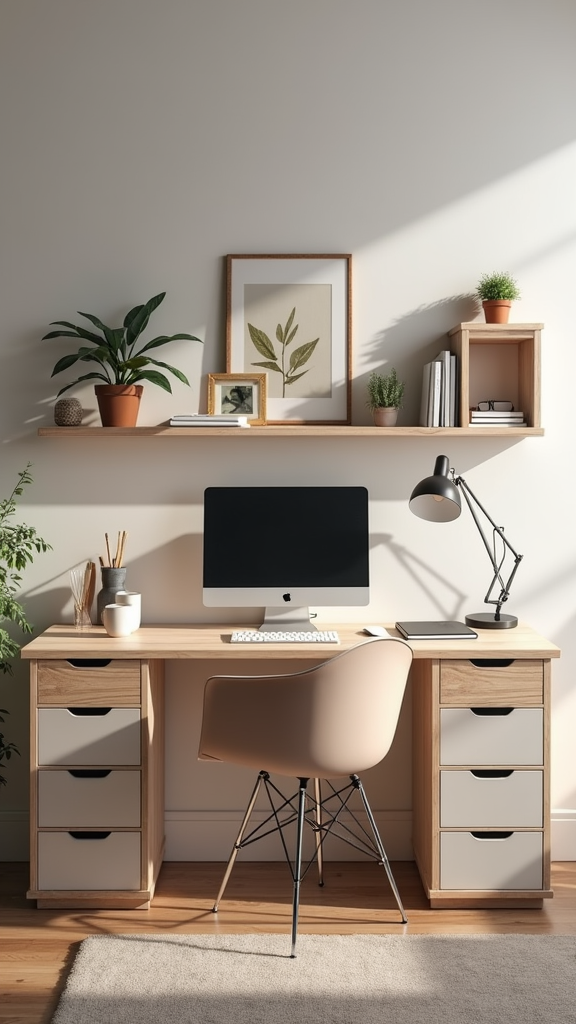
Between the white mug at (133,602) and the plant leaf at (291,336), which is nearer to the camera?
the white mug at (133,602)

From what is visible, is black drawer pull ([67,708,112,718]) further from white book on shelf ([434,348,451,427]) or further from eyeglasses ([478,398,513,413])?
eyeglasses ([478,398,513,413])

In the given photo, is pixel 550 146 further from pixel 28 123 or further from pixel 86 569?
pixel 86 569

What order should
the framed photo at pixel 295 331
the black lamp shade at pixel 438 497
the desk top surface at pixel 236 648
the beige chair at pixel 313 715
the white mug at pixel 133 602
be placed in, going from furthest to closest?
1. the framed photo at pixel 295 331
2. the white mug at pixel 133 602
3. the black lamp shade at pixel 438 497
4. the desk top surface at pixel 236 648
5. the beige chair at pixel 313 715

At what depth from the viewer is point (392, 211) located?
3141 mm

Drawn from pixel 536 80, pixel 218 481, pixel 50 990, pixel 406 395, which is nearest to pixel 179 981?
pixel 50 990

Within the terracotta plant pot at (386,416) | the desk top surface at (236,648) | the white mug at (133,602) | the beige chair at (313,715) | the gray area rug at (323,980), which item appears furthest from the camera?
the terracotta plant pot at (386,416)

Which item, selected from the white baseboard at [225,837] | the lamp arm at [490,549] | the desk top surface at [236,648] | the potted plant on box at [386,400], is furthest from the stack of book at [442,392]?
the white baseboard at [225,837]

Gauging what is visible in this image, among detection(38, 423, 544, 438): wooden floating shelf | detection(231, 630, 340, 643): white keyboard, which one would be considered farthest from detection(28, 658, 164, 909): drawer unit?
detection(38, 423, 544, 438): wooden floating shelf

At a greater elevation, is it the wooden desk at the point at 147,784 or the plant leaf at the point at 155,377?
the plant leaf at the point at 155,377

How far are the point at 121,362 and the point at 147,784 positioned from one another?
53.1 inches

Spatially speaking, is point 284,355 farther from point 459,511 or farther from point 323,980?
point 323,980

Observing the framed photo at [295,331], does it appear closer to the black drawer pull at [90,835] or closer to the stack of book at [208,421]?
the stack of book at [208,421]

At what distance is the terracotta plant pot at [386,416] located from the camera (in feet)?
9.91

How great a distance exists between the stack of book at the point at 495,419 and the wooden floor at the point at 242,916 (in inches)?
58.6
